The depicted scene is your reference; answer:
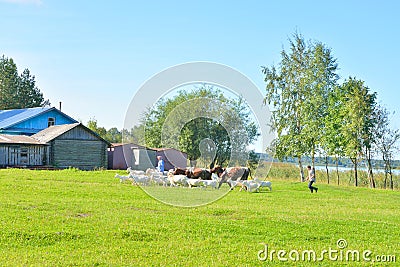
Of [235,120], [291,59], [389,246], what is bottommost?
[389,246]

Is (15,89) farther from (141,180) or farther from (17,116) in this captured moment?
(141,180)

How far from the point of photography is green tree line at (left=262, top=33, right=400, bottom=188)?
39.1 m

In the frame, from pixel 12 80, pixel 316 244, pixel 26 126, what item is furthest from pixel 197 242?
pixel 12 80

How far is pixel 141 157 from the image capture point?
3366cm

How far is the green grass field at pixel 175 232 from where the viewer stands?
405 inches

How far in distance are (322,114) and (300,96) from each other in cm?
254

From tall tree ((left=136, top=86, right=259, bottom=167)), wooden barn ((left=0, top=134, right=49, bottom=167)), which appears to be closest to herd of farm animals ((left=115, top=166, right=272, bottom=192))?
tall tree ((left=136, top=86, right=259, bottom=167))

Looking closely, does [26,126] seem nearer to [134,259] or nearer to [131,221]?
[131,221]

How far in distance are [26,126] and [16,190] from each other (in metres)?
34.0

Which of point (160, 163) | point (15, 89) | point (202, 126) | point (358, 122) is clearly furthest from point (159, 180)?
point (15, 89)

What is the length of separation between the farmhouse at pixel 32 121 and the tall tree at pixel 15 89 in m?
26.8

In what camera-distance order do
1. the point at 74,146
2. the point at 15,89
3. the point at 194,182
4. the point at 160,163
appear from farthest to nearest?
Result: the point at 15,89
the point at 74,146
the point at 160,163
the point at 194,182

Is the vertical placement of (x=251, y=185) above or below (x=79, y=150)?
below

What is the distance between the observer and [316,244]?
39.3ft
